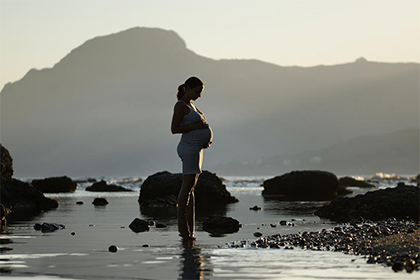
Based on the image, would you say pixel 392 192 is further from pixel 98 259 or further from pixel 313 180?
pixel 313 180

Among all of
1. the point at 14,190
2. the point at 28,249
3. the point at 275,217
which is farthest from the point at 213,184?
the point at 28,249

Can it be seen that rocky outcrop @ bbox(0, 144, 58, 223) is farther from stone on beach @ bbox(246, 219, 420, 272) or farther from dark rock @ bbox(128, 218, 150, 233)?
stone on beach @ bbox(246, 219, 420, 272)

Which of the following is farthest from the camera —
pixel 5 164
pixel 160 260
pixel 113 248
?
pixel 5 164

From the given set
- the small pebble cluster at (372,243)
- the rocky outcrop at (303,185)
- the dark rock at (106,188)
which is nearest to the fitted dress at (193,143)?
the small pebble cluster at (372,243)

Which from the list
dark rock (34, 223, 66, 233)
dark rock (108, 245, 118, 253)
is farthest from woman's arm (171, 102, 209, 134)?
dark rock (108, 245, 118, 253)

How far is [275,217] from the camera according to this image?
52.6 feet

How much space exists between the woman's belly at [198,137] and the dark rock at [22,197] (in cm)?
886

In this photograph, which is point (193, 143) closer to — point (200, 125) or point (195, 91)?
point (200, 125)

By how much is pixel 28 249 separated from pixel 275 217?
806cm

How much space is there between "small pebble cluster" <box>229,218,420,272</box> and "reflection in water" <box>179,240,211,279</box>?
26.1 inches

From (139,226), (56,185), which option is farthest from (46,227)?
(56,185)

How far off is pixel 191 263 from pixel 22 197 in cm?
1434

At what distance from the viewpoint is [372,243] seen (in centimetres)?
889

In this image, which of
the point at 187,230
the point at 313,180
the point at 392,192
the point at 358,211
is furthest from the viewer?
the point at 313,180
